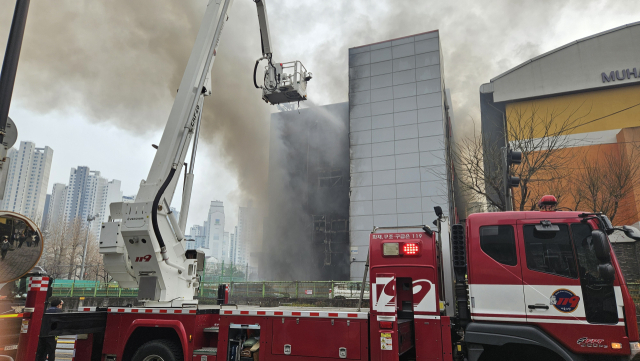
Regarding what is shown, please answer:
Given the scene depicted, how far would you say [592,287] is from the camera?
18.0ft

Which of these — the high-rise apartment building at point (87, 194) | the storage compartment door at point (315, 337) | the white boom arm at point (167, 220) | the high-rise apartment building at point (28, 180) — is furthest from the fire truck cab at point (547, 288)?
the high-rise apartment building at point (87, 194)

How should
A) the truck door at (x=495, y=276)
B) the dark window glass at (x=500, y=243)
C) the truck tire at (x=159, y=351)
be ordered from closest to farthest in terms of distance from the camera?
the truck door at (x=495, y=276)
the dark window glass at (x=500, y=243)
the truck tire at (x=159, y=351)

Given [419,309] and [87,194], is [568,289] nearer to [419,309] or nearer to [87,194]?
[419,309]

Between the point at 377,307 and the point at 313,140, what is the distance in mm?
41140

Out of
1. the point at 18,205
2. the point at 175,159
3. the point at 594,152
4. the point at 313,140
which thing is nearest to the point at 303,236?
the point at 313,140

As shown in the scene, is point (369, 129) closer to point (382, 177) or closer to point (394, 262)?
point (382, 177)

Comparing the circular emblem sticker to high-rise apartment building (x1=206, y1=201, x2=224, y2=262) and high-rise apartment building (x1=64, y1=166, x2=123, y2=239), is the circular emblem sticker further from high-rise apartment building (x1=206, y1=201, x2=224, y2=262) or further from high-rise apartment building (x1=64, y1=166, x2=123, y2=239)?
high-rise apartment building (x1=64, y1=166, x2=123, y2=239)

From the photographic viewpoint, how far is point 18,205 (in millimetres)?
42531

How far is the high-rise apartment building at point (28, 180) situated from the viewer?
138 feet

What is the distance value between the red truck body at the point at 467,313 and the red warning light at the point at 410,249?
0.02 m

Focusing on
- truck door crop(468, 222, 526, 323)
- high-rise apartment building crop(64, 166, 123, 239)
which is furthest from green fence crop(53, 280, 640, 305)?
high-rise apartment building crop(64, 166, 123, 239)

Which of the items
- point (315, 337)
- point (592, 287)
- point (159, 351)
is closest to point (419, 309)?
point (315, 337)

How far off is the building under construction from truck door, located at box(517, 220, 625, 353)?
35.7 m

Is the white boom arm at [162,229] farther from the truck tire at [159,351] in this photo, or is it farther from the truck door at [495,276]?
the truck door at [495,276]
